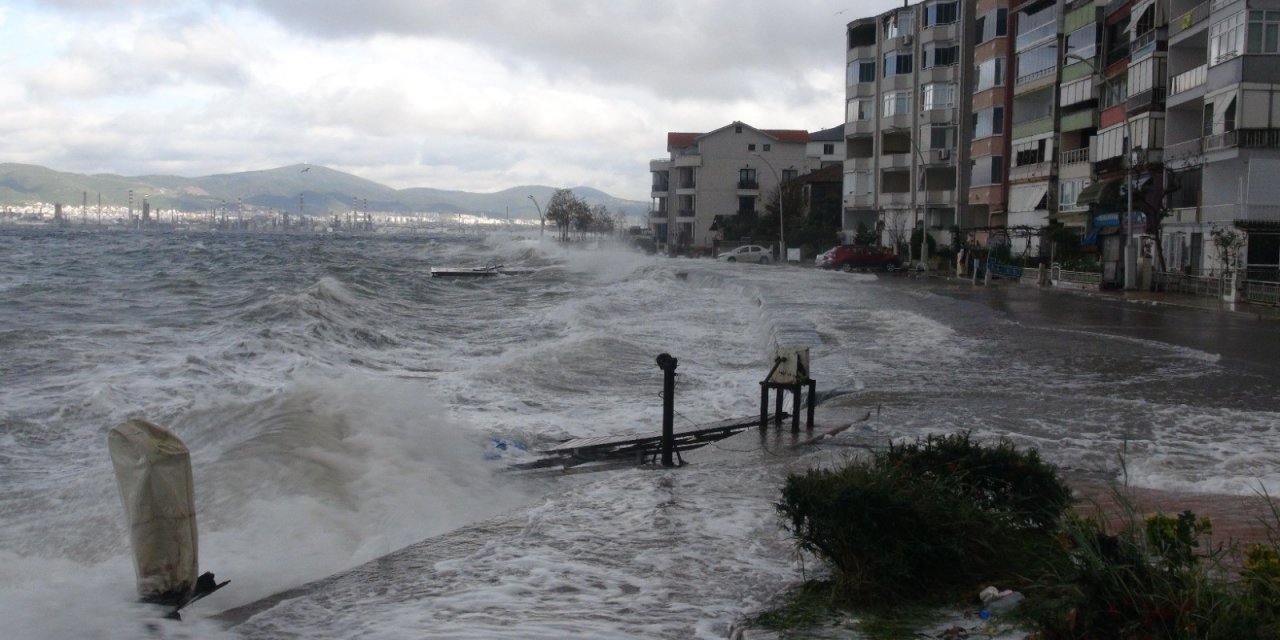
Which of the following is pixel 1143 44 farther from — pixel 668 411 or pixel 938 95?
pixel 668 411

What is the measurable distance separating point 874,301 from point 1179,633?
30.0 meters

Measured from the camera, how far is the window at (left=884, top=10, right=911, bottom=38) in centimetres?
7150

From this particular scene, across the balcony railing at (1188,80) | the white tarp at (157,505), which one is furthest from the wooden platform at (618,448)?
the balcony railing at (1188,80)

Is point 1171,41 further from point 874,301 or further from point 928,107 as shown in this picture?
point 928,107

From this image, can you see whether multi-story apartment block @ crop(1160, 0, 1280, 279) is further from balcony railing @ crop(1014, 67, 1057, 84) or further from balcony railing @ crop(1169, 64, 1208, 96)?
balcony railing @ crop(1014, 67, 1057, 84)

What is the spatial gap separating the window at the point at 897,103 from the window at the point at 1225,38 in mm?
34949

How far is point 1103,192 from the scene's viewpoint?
45875 millimetres

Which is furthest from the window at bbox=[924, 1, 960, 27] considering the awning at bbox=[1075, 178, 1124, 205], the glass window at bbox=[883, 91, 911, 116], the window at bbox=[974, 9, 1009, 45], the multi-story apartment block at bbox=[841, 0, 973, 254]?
the awning at bbox=[1075, 178, 1124, 205]

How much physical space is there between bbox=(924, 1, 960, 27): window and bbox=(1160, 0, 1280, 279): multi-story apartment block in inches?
1151

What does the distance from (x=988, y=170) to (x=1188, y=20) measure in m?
21.8

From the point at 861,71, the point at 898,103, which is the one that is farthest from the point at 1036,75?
the point at 861,71

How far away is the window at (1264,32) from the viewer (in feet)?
110

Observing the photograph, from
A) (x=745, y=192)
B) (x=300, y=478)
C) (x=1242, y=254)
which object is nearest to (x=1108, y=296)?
(x=1242, y=254)

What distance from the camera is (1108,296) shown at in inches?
1393
